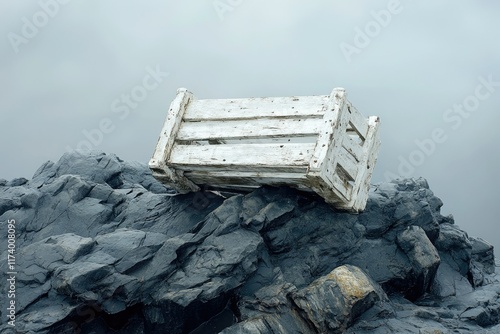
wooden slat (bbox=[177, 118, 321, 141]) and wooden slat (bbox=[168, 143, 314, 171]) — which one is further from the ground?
wooden slat (bbox=[177, 118, 321, 141])

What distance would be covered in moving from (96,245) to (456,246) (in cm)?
610

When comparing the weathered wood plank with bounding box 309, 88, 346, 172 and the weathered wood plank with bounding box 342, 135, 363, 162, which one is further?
the weathered wood plank with bounding box 342, 135, 363, 162

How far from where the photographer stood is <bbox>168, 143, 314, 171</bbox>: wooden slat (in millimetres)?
7883

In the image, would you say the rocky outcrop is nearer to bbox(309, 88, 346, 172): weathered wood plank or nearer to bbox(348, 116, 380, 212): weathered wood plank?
bbox(348, 116, 380, 212): weathered wood plank

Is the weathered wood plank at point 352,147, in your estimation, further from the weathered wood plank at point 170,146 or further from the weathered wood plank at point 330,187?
the weathered wood plank at point 170,146

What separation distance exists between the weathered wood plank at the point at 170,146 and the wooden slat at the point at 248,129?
16 centimetres

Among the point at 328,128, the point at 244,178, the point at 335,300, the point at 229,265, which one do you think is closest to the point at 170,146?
the point at 244,178

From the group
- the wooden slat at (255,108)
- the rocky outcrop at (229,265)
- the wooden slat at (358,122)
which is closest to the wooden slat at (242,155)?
the wooden slat at (255,108)

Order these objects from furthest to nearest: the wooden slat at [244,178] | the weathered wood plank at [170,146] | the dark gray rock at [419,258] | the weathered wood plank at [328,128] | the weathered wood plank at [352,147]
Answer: the dark gray rock at [419,258] → the weathered wood plank at [170,146] → the weathered wood plank at [352,147] → the wooden slat at [244,178] → the weathered wood plank at [328,128]

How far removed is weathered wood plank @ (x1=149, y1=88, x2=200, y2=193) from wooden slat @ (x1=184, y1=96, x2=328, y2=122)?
0.16 metres

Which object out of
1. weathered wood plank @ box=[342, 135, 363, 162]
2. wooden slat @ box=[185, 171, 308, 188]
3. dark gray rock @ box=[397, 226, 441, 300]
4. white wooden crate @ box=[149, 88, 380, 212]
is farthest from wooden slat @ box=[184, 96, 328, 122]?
dark gray rock @ box=[397, 226, 441, 300]

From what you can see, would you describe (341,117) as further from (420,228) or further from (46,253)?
(46,253)

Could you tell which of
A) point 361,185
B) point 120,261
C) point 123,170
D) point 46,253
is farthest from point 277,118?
point 123,170

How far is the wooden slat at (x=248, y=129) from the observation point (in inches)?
319
